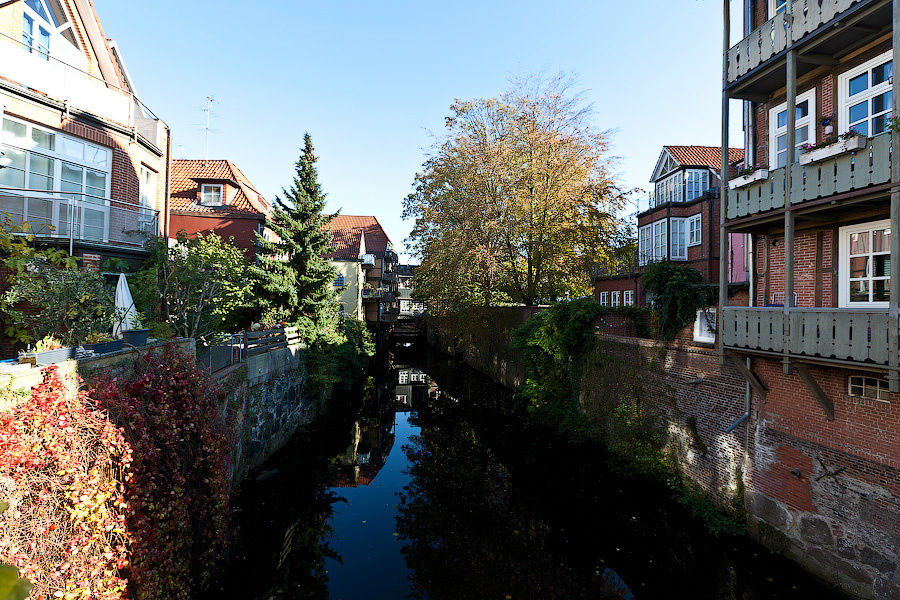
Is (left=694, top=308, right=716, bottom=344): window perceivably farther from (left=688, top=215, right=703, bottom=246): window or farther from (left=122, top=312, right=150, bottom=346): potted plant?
(left=688, top=215, right=703, bottom=246): window

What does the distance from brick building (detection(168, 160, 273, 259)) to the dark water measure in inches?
432

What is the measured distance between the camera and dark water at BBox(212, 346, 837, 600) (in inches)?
352

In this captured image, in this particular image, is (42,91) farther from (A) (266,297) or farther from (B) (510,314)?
(B) (510,314)

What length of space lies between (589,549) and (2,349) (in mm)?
13894

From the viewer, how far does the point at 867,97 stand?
9281 millimetres

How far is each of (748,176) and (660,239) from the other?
62.2 ft

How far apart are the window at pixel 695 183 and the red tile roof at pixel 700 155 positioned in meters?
0.45

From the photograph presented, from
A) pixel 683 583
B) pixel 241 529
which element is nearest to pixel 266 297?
pixel 241 529

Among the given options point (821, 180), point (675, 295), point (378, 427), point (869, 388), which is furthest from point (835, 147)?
point (378, 427)

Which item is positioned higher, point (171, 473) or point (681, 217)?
point (681, 217)

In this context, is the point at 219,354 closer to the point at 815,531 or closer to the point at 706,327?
the point at 706,327

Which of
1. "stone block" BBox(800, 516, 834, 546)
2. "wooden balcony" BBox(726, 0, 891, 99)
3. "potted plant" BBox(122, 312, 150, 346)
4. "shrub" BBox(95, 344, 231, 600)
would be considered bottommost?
"stone block" BBox(800, 516, 834, 546)

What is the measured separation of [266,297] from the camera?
20297 mm

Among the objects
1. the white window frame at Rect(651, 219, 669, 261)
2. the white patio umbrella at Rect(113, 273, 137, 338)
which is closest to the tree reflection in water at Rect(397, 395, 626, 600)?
the white patio umbrella at Rect(113, 273, 137, 338)
